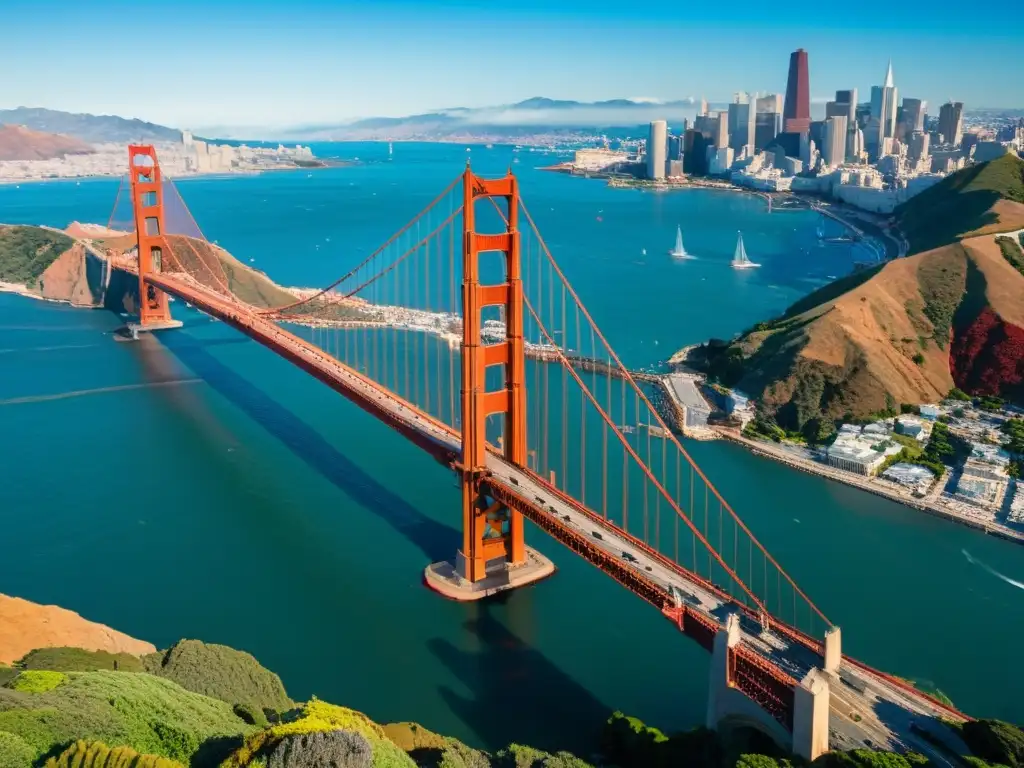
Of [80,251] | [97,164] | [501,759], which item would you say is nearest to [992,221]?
[501,759]

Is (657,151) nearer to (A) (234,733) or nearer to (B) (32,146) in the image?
(B) (32,146)

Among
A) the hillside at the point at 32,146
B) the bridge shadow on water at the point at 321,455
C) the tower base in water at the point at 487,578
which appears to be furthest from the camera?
the hillside at the point at 32,146

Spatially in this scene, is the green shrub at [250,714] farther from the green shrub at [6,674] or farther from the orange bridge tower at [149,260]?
the orange bridge tower at [149,260]

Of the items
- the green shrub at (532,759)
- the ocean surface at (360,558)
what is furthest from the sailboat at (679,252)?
the green shrub at (532,759)

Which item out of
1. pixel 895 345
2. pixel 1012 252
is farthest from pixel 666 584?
pixel 1012 252

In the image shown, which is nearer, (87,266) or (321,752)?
(321,752)
